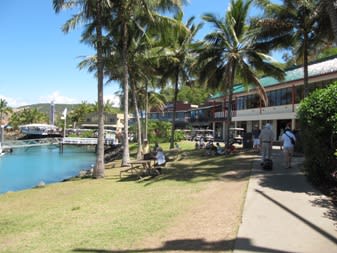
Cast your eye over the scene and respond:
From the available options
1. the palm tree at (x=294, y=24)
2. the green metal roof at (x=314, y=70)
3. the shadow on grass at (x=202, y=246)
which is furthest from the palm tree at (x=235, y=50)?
the shadow on grass at (x=202, y=246)

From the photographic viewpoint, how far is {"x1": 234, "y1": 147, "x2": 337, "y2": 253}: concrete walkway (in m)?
5.84

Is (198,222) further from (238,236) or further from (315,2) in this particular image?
(315,2)

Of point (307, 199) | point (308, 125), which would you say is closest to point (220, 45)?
point (308, 125)

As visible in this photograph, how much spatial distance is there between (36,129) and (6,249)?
87.0 meters

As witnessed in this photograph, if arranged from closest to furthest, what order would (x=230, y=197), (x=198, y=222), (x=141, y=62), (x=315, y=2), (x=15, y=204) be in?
1. (x=198, y=222)
2. (x=230, y=197)
3. (x=15, y=204)
4. (x=315, y=2)
5. (x=141, y=62)

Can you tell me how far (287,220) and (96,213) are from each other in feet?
15.3

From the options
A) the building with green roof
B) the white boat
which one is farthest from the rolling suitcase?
the white boat

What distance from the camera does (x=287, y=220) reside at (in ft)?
23.7

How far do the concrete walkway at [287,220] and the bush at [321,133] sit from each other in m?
0.55

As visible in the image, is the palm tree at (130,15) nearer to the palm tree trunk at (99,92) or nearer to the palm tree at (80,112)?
the palm tree trunk at (99,92)

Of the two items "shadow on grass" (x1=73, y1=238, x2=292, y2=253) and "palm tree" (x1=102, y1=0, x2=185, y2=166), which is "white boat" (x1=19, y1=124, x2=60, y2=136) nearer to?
"palm tree" (x1=102, y1=0, x2=185, y2=166)

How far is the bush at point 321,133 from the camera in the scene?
9180mm

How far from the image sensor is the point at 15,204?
1251 cm

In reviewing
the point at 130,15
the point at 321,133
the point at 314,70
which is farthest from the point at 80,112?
the point at 321,133
